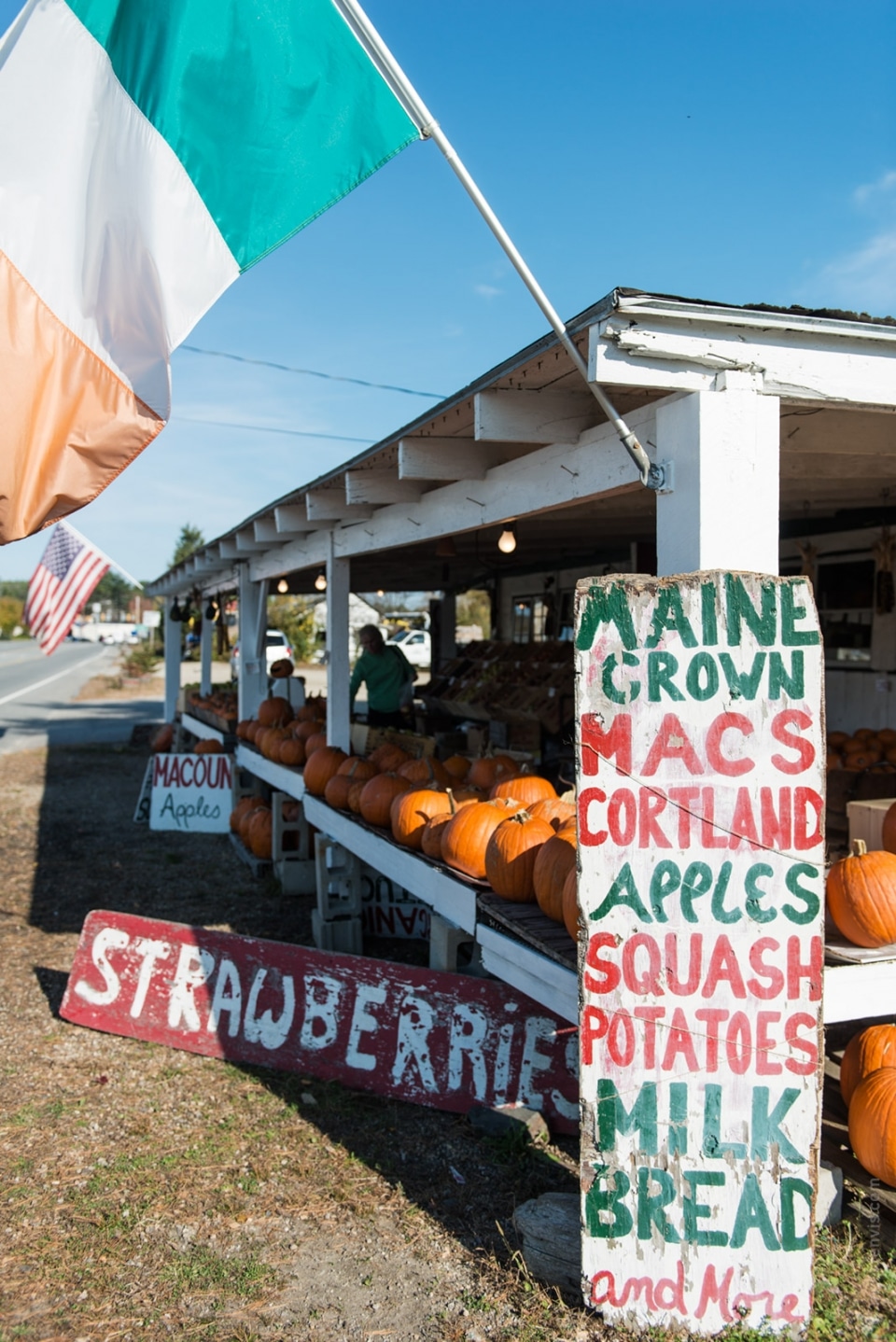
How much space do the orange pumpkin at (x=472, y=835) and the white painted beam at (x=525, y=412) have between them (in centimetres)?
183

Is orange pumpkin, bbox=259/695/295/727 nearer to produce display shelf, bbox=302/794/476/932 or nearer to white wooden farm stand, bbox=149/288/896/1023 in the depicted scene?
white wooden farm stand, bbox=149/288/896/1023

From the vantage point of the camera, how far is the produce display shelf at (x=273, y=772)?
8203mm

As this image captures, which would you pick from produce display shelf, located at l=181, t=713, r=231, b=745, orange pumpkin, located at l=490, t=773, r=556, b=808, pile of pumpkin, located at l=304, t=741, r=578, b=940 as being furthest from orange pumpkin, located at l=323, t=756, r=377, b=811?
produce display shelf, located at l=181, t=713, r=231, b=745

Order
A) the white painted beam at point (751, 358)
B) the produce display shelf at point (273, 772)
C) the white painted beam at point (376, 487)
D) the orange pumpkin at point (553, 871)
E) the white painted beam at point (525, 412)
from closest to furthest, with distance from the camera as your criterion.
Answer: the white painted beam at point (751, 358) → the white painted beam at point (525, 412) → the orange pumpkin at point (553, 871) → the white painted beam at point (376, 487) → the produce display shelf at point (273, 772)

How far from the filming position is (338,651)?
7.67 meters

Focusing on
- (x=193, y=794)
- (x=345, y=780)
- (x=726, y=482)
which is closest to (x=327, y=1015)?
(x=345, y=780)

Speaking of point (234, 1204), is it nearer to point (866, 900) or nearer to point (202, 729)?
point (866, 900)

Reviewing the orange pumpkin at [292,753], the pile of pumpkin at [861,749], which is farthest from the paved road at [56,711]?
the pile of pumpkin at [861,749]

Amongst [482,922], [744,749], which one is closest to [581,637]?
[744,749]

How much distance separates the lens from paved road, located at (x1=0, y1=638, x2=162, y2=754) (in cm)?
2195

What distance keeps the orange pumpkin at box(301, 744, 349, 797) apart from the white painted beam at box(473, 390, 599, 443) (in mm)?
3973

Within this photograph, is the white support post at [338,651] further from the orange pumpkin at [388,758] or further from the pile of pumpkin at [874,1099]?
the pile of pumpkin at [874,1099]

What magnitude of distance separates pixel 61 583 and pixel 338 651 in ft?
31.7

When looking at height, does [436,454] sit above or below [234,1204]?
above
